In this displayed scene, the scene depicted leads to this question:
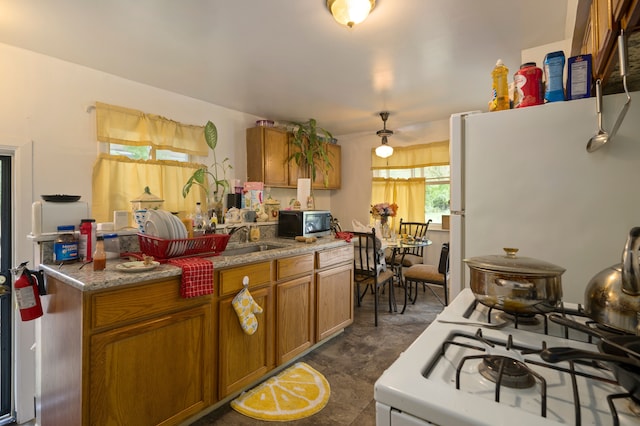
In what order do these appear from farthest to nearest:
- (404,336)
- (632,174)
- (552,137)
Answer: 1. (404,336)
2. (552,137)
3. (632,174)

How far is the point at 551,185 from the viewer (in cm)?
126

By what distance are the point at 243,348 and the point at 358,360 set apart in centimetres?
103

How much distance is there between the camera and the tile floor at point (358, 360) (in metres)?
1.84

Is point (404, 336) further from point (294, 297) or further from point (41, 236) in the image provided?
point (41, 236)

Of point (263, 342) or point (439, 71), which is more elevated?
point (439, 71)

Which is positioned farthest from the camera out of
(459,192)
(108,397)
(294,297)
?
(294,297)

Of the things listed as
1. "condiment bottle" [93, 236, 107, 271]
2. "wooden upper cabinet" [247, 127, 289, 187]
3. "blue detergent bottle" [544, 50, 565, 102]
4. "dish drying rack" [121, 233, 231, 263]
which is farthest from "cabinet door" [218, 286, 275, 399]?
"wooden upper cabinet" [247, 127, 289, 187]

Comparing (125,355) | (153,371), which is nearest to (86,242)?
(125,355)

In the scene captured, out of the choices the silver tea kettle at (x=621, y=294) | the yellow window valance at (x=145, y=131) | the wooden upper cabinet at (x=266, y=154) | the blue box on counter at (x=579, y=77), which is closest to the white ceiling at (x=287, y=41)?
the yellow window valance at (x=145, y=131)

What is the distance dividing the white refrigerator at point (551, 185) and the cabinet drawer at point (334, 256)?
1.29 m

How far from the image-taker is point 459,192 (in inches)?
59.3

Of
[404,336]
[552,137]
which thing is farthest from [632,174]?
[404,336]

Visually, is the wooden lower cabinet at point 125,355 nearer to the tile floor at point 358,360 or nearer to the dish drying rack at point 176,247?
the dish drying rack at point 176,247

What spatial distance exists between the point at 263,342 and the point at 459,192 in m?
1.59
